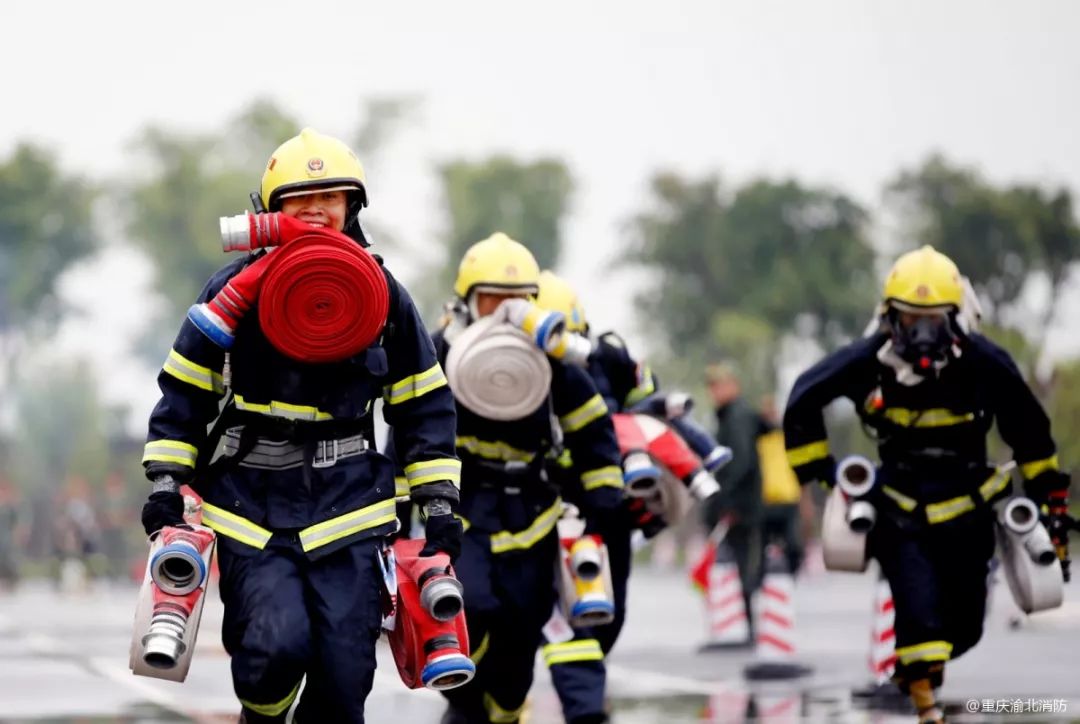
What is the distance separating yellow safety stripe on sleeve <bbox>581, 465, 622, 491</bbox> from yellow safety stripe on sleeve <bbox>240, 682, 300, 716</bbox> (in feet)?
9.33

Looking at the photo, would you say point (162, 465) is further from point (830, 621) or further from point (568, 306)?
point (830, 621)

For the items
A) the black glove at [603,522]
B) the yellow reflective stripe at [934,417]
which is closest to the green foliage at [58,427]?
the black glove at [603,522]

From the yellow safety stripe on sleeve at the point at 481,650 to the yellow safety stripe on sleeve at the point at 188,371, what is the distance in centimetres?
262

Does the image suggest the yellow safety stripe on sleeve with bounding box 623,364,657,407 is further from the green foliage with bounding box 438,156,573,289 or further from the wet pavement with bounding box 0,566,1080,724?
the green foliage with bounding box 438,156,573,289

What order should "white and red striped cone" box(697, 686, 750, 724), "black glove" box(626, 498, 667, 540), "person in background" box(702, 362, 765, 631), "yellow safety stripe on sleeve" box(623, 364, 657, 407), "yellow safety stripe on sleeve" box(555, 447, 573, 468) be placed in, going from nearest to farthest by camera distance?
1. "yellow safety stripe on sleeve" box(555, 447, 573, 468)
2. "black glove" box(626, 498, 667, 540)
3. "yellow safety stripe on sleeve" box(623, 364, 657, 407)
4. "white and red striped cone" box(697, 686, 750, 724)
5. "person in background" box(702, 362, 765, 631)

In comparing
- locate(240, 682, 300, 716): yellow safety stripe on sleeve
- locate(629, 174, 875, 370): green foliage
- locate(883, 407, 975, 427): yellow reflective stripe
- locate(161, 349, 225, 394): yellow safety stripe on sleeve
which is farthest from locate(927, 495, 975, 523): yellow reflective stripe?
locate(629, 174, 875, 370): green foliage

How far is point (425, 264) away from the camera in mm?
70750

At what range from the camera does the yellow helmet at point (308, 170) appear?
7660 mm

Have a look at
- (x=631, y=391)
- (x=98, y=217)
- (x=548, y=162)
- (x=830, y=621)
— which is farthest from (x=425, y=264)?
(x=631, y=391)

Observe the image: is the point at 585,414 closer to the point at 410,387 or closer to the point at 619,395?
the point at 619,395

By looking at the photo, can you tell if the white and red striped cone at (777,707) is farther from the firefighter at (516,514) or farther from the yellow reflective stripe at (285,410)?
the yellow reflective stripe at (285,410)

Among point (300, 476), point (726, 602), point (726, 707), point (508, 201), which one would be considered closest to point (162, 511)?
point (300, 476)

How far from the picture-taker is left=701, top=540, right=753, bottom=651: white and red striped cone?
18.4 meters

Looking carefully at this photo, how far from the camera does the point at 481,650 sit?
32.3ft
